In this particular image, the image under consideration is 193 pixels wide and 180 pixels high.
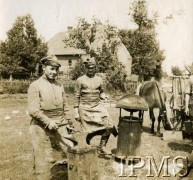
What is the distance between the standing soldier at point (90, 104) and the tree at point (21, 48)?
2776cm

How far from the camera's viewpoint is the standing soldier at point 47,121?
501 cm

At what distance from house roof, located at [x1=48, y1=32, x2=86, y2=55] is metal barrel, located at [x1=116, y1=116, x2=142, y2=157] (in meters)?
35.0

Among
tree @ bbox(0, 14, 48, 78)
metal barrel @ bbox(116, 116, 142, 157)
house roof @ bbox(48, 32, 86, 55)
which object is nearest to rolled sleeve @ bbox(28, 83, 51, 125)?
metal barrel @ bbox(116, 116, 142, 157)

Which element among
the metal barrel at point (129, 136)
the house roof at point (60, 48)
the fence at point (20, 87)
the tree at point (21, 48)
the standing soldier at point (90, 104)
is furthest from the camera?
the house roof at point (60, 48)

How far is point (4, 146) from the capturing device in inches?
351

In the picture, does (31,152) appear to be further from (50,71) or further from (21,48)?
(21,48)

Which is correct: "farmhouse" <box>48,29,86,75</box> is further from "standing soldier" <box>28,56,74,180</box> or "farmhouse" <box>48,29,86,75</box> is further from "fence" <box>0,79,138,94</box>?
"standing soldier" <box>28,56,74,180</box>

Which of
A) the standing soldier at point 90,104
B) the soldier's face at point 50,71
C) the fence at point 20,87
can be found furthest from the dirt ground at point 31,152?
the fence at point 20,87

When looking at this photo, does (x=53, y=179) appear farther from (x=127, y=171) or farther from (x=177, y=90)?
(x=177, y=90)

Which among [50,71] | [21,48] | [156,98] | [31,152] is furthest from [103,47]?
[50,71]

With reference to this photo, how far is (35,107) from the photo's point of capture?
506cm

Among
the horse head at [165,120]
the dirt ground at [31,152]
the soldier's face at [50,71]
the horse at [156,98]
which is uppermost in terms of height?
the soldier's face at [50,71]

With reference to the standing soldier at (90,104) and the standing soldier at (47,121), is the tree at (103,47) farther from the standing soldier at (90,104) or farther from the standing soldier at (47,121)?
the standing soldier at (47,121)

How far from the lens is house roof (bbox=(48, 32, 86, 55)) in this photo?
43.7m
